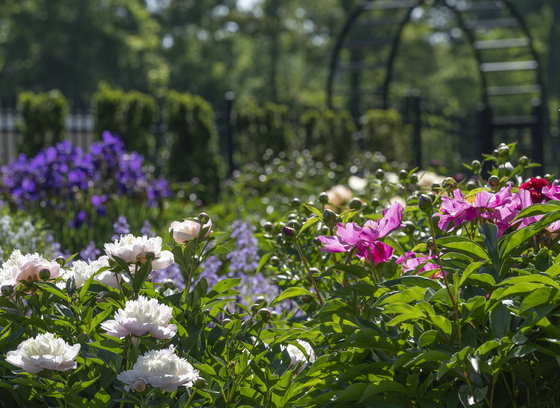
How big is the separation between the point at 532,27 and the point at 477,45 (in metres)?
27.7

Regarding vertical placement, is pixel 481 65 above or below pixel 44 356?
below

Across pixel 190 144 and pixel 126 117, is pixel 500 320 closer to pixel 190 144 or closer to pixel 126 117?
pixel 126 117

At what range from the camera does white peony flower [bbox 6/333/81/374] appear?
115 cm

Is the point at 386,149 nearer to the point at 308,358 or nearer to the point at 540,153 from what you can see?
the point at 540,153

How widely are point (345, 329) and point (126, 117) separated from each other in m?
6.54

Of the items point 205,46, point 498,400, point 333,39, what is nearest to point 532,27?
point 333,39

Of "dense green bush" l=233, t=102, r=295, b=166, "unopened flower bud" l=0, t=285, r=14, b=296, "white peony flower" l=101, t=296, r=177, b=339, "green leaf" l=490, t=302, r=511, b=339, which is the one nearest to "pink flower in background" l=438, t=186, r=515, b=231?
"green leaf" l=490, t=302, r=511, b=339

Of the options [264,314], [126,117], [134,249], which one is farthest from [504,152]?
[126,117]

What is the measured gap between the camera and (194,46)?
3303 centimetres

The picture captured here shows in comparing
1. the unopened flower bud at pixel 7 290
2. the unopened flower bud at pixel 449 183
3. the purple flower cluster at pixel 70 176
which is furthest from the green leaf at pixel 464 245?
the purple flower cluster at pixel 70 176

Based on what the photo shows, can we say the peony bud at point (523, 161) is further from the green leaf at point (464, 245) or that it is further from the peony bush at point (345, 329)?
the green leaf at point (464, 245)

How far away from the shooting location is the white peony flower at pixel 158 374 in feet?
3.67

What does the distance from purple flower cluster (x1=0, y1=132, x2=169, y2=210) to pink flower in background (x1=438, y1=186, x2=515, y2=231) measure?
3645 millimetres

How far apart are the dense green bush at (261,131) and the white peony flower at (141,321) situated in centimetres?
686
